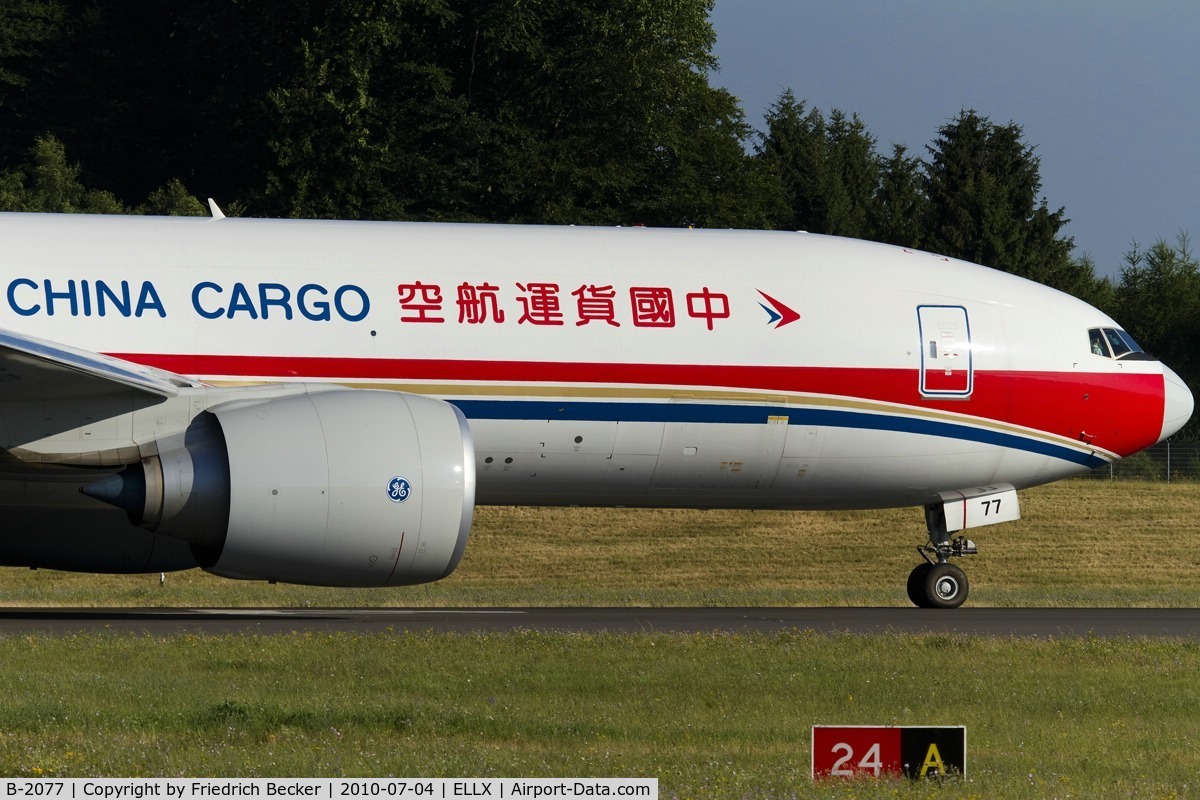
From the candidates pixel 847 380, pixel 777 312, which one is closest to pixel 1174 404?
pixel 847 380

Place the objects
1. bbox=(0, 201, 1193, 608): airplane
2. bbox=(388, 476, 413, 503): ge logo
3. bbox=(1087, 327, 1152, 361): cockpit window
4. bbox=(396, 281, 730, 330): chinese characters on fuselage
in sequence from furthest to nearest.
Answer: bbox=(1087, 327, 1152, 361): cockpit window, bbox=(396, 281, 730, 330): chinese characters on fuselage, bbox=(0, 201, 1193, 608): airplane, bbox=(388, 476, 413, 503): ge logo

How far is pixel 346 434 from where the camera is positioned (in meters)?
15.0

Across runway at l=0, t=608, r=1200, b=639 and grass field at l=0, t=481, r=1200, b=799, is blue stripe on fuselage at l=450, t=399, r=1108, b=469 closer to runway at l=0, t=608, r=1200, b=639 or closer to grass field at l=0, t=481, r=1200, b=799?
runway at l=0, t=608, r=1200, b=639

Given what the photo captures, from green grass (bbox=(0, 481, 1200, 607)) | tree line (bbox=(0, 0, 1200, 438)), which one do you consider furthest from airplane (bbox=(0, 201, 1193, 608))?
tree line (bbox=(0, 0, 1200, 438))

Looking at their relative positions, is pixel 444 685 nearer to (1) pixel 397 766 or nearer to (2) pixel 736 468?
(1) pixel 397 766

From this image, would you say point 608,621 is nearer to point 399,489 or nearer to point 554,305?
point 554,305

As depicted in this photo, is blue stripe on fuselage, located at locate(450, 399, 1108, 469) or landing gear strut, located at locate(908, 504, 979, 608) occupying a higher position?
blue stripe on fuselage, located at locate(450, 399, 1108, 469)

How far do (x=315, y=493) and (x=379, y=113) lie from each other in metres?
33.4

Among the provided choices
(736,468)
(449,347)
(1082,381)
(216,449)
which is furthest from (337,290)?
(1082,381)

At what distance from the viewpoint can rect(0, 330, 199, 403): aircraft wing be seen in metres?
15.4

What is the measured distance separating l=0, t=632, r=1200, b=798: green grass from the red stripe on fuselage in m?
2.99

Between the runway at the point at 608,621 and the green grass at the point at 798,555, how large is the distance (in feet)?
18.8

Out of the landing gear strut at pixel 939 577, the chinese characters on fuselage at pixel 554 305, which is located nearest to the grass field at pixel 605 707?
the chinese characters on fuselage at pixel 554 305

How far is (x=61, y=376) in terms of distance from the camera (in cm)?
1599
